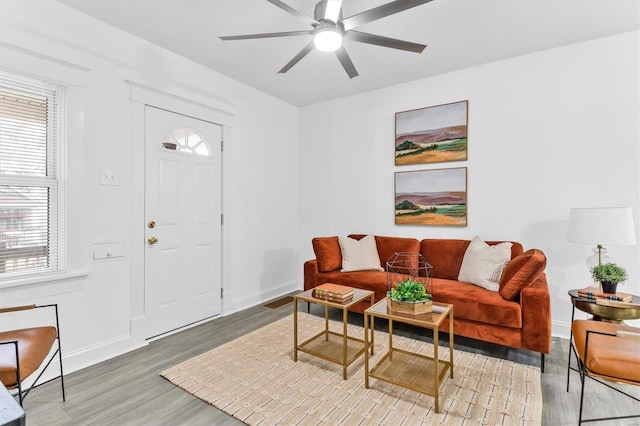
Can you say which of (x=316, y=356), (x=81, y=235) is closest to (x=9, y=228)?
(x=81, y=235)

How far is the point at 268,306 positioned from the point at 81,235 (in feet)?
7.10

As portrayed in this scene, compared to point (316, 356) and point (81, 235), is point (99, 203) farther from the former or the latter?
point (316, 356)

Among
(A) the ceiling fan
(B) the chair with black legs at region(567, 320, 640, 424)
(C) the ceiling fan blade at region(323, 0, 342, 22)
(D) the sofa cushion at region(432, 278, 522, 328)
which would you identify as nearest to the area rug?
(D) the sofa cushion at region(432, 278, 522, 328)

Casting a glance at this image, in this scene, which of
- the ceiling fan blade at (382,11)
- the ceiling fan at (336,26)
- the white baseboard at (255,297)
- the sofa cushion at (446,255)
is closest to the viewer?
the ceiling fan blade at (382,11)

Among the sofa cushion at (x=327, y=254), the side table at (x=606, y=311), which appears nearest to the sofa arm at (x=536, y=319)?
the side table at (x=606, y=311)

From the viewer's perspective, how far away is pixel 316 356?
2.50 metres

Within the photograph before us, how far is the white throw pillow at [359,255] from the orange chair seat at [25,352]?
2.60 metres

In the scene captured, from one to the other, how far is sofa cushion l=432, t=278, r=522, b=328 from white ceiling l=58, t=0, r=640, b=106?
2.26 m

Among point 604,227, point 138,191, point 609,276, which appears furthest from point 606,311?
point 138,191

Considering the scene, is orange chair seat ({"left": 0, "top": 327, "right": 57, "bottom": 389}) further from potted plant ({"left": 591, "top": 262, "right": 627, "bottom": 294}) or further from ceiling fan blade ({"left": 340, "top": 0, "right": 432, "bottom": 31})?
potted plant ({"left": 591, "top": 262, "right": 627, "bottom": 294})

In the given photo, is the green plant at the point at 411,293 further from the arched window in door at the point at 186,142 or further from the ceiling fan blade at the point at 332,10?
the arched window in door at the point at 186,142

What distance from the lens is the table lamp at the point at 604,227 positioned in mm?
2369

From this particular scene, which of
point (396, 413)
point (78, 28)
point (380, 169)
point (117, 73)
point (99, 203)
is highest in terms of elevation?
point (78, 28)

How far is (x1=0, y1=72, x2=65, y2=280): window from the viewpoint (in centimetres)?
219
